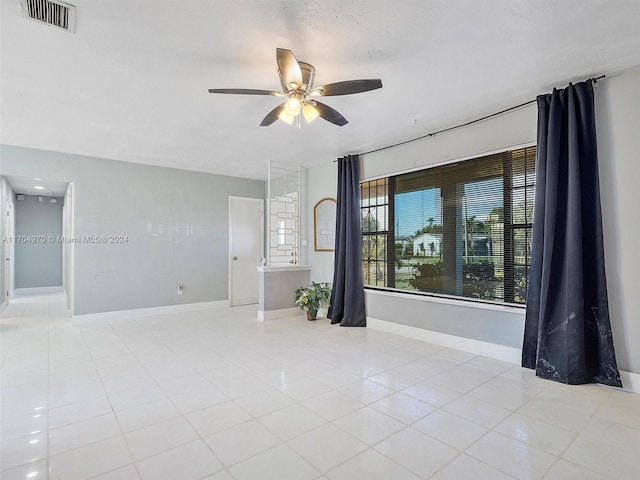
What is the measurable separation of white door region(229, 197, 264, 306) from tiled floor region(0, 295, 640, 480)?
2.78m

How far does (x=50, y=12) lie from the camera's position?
2006mm

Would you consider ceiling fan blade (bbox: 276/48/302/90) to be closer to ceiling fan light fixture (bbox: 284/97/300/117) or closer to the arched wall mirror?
ceiling fan light fixture (bbox: 284/97/300/117)

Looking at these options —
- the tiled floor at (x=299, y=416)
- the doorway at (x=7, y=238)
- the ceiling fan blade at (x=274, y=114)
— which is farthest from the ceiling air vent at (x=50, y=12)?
the doorway at (x=7, y=238)

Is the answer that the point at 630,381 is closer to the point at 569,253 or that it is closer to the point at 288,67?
the point at 569,253

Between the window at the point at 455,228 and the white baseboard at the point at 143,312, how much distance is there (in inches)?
124

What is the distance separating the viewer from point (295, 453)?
74.0 inches

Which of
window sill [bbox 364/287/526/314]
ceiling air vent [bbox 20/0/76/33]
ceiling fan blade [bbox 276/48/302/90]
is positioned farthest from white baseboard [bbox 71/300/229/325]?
ceiling fan blade [bbox 276/48/302/90]

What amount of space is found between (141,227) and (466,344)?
5.24 meters

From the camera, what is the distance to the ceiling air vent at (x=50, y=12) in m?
1.94

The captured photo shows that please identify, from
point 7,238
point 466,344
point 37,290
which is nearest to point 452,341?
point 466,344

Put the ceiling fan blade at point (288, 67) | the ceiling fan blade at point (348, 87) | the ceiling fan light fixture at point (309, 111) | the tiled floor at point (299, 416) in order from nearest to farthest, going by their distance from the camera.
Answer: the tiled floor at point (299, 416)
the ceiling fan blade at point (288, 67)
the ceiling fan blade at point (348, 87)
the ceiling fan light fixture at point (309, 111)

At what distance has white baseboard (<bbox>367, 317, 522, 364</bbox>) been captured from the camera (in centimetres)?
338

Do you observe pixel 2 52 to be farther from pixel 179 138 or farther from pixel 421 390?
pixel 421 390

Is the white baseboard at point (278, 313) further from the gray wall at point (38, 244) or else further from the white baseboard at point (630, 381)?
the gray wall at point (38, 244)
